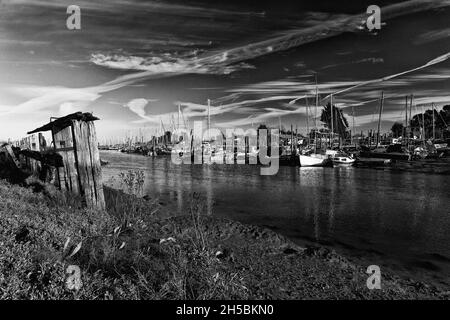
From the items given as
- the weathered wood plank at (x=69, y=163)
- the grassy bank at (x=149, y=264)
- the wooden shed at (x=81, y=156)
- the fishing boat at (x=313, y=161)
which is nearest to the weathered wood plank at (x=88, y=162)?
the wooden shed at (x=81, y=156)

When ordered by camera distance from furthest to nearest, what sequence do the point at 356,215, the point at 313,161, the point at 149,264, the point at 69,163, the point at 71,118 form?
the point at 313,161 → the point at 356,215 → the point at 69,163 → the point at 71,118 → the point at 149,264

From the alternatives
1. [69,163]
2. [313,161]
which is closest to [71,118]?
[69,163]

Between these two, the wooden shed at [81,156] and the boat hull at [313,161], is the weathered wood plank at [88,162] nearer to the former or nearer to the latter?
the wooden shed at [81,156]

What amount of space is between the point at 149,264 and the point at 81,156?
19.8 feet

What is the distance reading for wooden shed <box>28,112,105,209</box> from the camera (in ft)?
34.9

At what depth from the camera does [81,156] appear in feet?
35.1

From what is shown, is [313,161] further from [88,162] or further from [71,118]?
[71,118]

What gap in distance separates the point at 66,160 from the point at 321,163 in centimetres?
5042

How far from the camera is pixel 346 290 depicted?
21.6 feet

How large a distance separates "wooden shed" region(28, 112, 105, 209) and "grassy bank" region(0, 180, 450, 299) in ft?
2.35

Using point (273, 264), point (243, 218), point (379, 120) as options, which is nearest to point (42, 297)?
point (273, 264)

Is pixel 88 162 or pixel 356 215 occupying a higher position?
pixel 88 162

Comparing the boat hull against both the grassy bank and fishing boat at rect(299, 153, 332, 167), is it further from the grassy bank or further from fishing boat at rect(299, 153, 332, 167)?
the grassy bank
